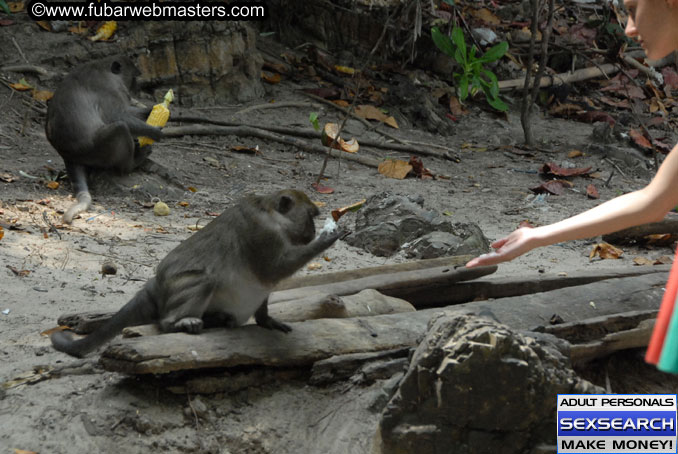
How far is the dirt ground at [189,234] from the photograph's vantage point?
10.6 feet

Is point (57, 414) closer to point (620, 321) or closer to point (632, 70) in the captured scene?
point (620, 321)

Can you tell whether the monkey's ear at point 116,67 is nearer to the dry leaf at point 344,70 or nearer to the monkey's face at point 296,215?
the dry leaf at point 344,70

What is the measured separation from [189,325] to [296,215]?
84 cm

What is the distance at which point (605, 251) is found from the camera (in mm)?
6375

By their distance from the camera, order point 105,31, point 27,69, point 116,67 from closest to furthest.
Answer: point 116,67, point 27,69, point 105,31

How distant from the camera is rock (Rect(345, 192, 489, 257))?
20.3ft

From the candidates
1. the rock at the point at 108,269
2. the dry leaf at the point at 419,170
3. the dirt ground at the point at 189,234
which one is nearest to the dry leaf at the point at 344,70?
the dirt ground at the point at 189,234

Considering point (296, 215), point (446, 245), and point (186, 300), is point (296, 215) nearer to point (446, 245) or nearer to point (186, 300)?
point (186, 300)

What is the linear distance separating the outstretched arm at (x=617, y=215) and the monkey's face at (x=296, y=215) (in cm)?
155

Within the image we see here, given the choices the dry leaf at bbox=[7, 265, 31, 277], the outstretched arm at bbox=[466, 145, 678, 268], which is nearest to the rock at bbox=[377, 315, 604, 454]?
the outstretched arm at bbox=[466, 145, 678, 268]

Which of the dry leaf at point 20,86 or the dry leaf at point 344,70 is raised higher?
the dry leaf at point 20,86

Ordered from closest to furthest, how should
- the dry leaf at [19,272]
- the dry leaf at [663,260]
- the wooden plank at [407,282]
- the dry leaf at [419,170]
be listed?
1. the wooden plank at [407,282]
2. the dry leaf at [19,272]
3. the dry leaf at [663,260]
4. the dry leaf at [419,170]

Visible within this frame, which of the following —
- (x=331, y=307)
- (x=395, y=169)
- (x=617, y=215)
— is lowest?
(x=395, y=169)

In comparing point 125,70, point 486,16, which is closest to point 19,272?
point 125,70
